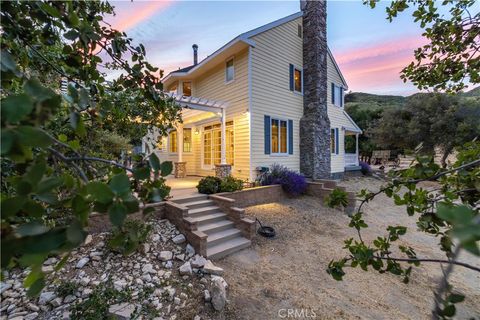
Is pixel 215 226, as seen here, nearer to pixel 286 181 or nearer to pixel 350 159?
pixel 286 181

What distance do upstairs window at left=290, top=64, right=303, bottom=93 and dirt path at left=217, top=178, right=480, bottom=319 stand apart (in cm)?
652

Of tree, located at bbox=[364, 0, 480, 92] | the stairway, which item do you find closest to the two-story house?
the stairway

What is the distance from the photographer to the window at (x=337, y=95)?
11.7 metres

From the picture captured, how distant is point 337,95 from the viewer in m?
12.0

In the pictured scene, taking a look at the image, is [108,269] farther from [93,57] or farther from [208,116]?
[208,116]

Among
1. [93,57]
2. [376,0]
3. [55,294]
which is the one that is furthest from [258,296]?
[376,0]

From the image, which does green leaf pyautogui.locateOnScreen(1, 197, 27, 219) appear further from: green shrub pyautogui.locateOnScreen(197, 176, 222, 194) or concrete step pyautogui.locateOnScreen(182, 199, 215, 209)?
green shrub pyautogui.locateOnScreen(197, 176, 222, 194)

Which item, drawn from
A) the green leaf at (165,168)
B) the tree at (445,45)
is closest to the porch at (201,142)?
the tree at (445,45)

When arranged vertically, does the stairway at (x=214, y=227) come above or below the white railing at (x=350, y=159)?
below

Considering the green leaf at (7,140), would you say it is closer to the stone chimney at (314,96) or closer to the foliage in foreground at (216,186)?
the foliage in foreground at (216,186)

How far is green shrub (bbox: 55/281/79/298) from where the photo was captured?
2643 millimetres

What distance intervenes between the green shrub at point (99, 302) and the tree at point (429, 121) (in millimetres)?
14787

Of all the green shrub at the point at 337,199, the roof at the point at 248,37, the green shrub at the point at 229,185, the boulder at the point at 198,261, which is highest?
the roof at the point at 248,37

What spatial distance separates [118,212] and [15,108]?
0.31m
